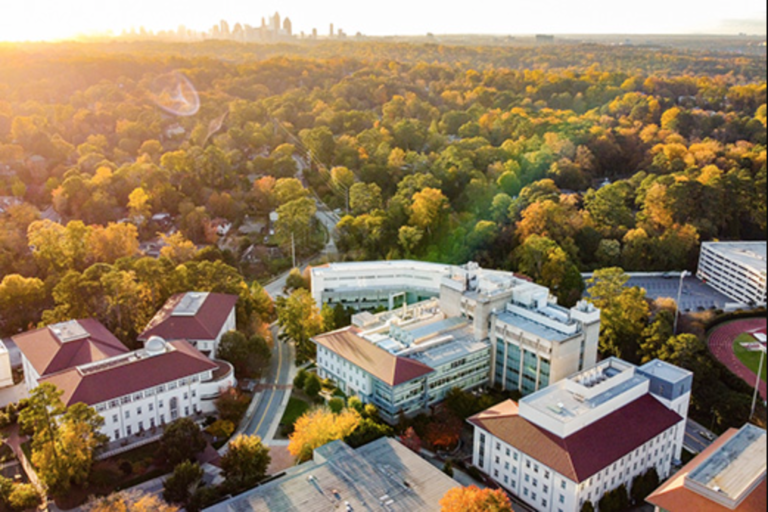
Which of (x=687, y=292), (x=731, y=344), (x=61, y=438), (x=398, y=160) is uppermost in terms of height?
(x=398, y=160)

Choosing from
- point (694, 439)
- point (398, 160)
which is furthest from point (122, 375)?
point (398, 160)

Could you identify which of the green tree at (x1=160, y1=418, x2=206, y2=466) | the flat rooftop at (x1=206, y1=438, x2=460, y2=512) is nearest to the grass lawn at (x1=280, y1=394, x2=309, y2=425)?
the green tree at (x1=160, y1=418, x2=206, y2=466)

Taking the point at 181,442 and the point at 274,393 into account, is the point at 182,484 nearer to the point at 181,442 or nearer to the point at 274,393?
the point at 181,442

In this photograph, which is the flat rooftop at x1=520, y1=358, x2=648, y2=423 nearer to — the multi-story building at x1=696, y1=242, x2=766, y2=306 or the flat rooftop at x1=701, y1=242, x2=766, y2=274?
the multi-story building at x1=696, y1=242, x2=766, y2=306

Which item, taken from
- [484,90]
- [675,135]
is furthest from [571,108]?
[675,135]

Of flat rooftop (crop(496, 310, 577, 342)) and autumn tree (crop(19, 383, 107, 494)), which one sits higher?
flat rooftop (crop(496, 310, 577, 342))

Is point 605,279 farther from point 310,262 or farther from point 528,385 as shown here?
point 310,262
